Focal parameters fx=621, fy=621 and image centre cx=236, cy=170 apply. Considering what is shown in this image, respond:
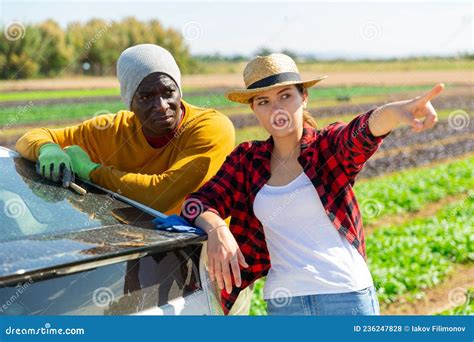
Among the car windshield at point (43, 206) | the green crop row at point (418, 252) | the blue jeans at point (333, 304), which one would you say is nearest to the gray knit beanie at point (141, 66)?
the car windshield at point (43, 206)

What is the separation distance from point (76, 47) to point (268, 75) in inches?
1796

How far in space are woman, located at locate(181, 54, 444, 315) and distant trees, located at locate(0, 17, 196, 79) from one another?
39169 mm

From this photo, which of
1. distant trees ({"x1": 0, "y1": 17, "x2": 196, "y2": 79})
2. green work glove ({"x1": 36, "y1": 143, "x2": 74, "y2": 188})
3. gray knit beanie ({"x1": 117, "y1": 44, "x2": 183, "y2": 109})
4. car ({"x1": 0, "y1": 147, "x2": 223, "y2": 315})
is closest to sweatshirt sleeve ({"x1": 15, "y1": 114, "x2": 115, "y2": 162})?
gray knit beanie ({"x1": 117, "y1": 44, "x2": 183, "y2": 109})

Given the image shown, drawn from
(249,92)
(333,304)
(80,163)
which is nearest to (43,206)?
(80,163)

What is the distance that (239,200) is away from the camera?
104 inches

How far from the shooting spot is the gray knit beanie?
3.00 metres

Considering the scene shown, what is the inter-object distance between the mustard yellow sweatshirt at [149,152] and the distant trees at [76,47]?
38371 millimetres

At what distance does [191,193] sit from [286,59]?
70 cm

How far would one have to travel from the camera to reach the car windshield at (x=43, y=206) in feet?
7.73

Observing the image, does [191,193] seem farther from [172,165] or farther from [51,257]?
[51,257]

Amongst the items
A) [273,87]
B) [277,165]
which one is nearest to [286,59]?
[273,87]

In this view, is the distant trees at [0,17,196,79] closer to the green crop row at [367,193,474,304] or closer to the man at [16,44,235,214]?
the green crop row at [367,193,474,304]

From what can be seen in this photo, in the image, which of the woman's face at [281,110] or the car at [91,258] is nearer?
the car at [91,258]

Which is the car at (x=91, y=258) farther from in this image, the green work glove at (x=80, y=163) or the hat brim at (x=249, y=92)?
the hat brim at (x=249, y=92)
